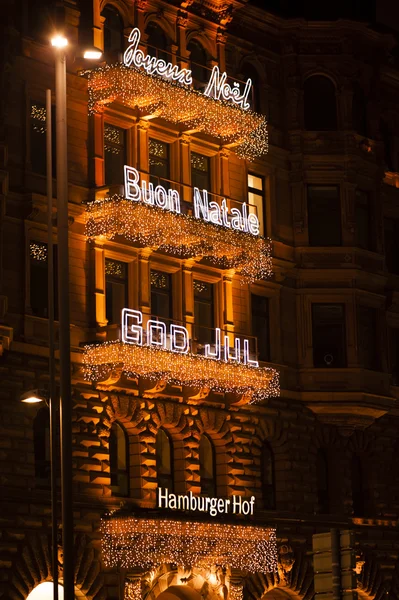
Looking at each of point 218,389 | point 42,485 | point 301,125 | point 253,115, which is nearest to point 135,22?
point 253,115

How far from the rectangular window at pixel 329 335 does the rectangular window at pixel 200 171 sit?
19.0 ft

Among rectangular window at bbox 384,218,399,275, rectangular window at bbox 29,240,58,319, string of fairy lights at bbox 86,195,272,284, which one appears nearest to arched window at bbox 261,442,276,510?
string of fairy lights at bbox 86,195,272,284

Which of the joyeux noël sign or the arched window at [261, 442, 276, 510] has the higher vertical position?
the joyeux noël sign

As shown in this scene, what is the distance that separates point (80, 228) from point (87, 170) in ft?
6.40

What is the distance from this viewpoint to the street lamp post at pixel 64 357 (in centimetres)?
2447

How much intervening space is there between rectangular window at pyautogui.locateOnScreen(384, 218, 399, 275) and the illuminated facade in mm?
121

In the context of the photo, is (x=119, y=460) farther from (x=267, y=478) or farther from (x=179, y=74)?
(x=179, y=74)

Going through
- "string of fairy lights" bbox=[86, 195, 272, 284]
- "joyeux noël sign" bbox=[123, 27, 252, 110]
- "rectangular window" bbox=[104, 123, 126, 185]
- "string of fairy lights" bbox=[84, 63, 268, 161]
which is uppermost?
"joyeux noël sign" bbox=[123, 27, 252, 110]

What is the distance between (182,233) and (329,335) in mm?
8221

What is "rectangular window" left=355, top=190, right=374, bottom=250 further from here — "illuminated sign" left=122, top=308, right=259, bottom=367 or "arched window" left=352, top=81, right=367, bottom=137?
"illuminated sign" left=122, top=308, right=259, bottom=367

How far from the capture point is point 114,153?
44.0m

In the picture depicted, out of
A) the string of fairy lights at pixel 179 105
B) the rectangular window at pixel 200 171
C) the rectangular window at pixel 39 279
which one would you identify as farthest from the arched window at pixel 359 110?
the rectangular window at pixel 39 279

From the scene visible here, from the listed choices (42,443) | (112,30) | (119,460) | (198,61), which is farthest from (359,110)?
(42,443)

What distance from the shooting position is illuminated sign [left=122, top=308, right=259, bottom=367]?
136ft
